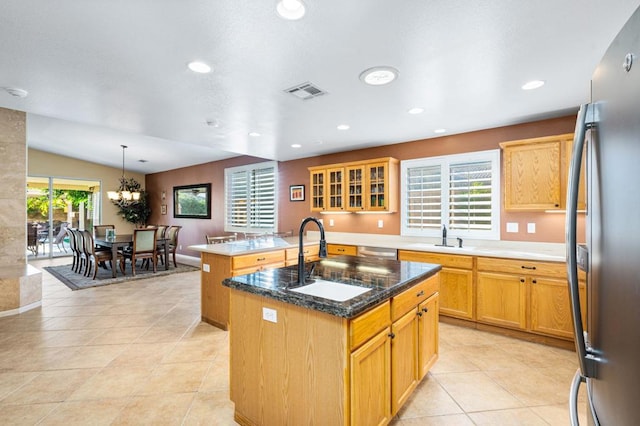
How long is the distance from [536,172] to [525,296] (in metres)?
1.33

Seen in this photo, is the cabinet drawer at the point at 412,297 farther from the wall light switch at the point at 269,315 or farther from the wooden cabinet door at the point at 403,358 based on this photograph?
the wall light switch at the point at 269,315

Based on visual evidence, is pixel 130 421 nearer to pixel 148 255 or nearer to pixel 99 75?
pixel 99 75

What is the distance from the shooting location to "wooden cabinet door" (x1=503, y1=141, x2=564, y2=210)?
10.5 ft

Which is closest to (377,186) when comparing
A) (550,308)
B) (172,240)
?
(550,308)

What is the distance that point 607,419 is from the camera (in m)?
0.71

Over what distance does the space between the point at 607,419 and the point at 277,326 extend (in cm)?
132

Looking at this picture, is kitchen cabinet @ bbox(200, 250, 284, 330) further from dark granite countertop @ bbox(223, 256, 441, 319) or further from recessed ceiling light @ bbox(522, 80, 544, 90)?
recessed ceiling light @ bbox(522, 80, 544, 90)

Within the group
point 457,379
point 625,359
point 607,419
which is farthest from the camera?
point 457,379

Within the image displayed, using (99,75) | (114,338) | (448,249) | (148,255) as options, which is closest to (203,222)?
(148,255)

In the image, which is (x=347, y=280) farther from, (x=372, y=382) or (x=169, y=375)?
(x=169, y=375)

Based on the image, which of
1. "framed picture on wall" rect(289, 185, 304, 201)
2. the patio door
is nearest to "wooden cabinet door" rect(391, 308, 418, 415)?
"framed picture on wall" rect(289, 185, 304, 201)

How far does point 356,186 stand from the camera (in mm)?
4828

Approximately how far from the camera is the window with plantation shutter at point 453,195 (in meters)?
3.88

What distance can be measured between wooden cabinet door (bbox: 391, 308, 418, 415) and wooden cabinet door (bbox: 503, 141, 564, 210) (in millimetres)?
2240
